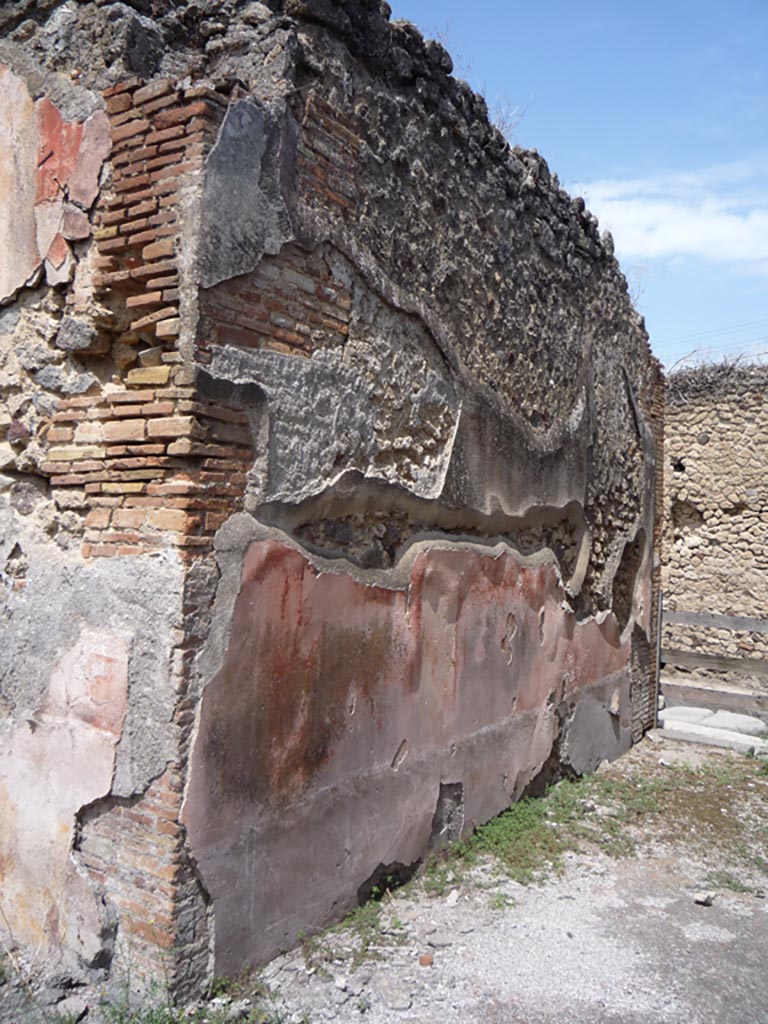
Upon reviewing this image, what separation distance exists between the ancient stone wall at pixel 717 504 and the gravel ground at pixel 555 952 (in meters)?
5.55

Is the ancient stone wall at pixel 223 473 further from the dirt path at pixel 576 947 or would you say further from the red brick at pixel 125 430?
the dirt path at pixel 576 947

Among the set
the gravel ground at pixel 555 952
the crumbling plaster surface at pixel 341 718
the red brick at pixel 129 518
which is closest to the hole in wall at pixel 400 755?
the crumbling plaster surface at pixel 341 718

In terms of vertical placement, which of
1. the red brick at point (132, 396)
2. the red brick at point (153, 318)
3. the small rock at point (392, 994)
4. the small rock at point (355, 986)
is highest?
the red brick at point (153, 318)

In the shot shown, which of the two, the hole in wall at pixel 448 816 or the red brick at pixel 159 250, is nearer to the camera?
the red brick at pixel 159 250

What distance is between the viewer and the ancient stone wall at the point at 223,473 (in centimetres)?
292

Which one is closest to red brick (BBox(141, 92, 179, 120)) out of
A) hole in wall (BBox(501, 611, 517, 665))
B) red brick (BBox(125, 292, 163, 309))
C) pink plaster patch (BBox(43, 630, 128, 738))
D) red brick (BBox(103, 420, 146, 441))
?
red brick (BBox(125, 292, 163, 309))

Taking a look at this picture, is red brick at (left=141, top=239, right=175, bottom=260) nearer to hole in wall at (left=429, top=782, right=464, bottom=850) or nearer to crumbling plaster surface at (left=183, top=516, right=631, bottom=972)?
crumbling plaster surface at (left=183, top=516, right=631, bottom=972)

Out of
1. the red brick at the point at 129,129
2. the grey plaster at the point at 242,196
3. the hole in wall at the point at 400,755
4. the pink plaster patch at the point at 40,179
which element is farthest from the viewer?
the hole in wall at the point at 400,755

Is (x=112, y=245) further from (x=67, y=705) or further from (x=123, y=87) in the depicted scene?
(x=67, y=705)

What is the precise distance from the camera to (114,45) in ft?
10.6

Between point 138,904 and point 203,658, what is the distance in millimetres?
804

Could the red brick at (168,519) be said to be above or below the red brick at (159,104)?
below

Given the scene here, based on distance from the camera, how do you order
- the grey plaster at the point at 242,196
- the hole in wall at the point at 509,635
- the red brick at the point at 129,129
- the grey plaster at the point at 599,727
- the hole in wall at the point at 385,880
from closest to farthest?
the grey plaster at the point at 242,196 < the red brick at the point at 129,129 < the hole in wall at the point at 385,880 < the hole in wall at the point at 509,635 < the grey plaster at the point at 599,727

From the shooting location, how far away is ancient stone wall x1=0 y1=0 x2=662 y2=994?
2922mm
